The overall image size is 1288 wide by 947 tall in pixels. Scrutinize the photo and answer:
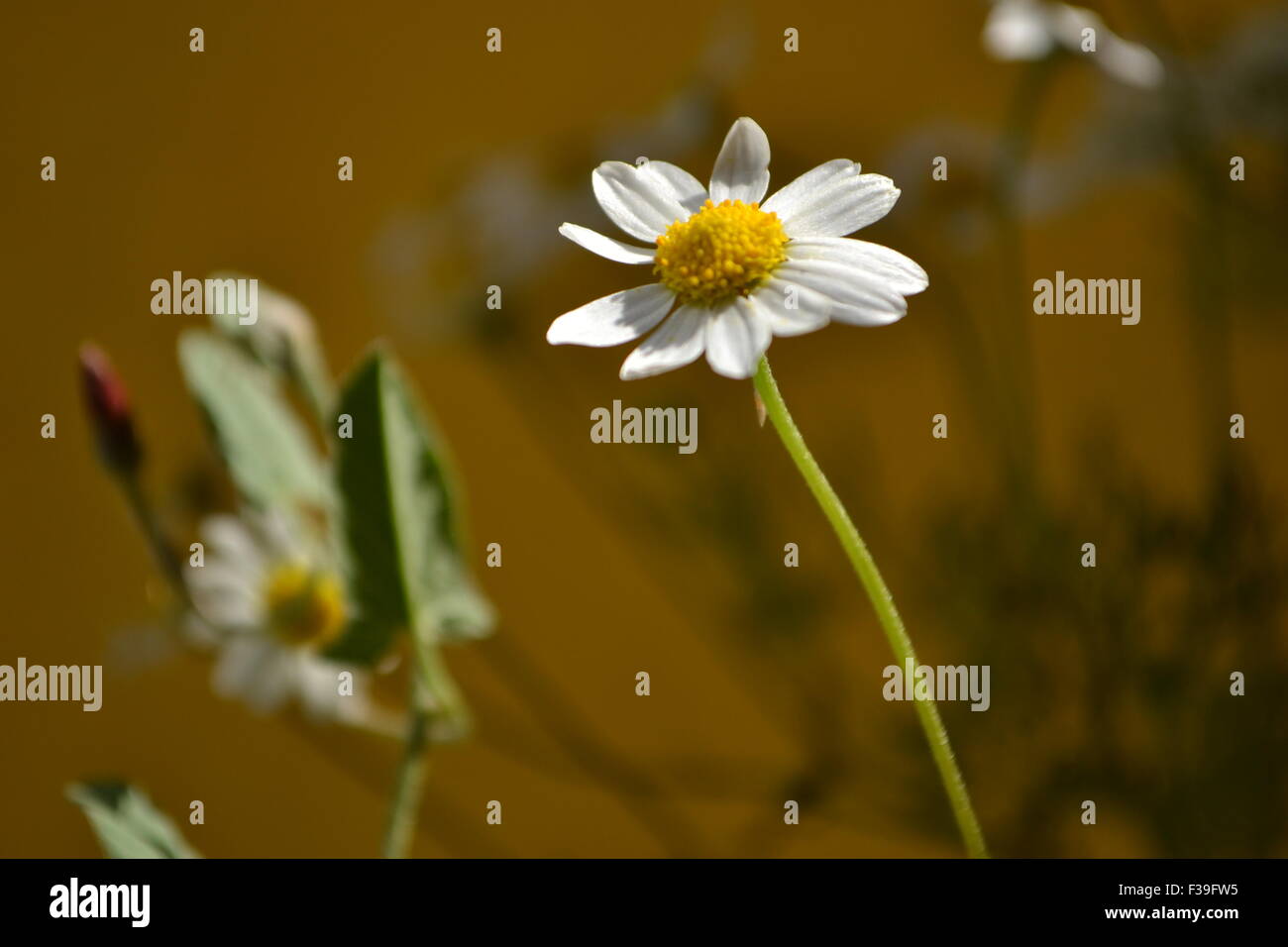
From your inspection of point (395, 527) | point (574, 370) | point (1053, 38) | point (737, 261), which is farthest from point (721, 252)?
point (574, 370)

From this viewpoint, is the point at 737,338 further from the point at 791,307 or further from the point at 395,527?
the point at 395,527

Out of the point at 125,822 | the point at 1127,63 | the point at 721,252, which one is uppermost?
the point at 1127,63

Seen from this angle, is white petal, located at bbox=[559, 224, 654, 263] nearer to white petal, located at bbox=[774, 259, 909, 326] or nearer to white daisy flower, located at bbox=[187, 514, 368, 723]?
white petal, located at bbox=[774, 259, 909, 326]

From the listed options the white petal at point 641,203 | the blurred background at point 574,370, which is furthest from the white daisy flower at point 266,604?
the white petal at point 641,203

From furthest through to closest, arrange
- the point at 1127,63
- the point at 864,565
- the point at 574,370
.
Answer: the point at 574,370 → the point at 1127,63 → the point at 864,565

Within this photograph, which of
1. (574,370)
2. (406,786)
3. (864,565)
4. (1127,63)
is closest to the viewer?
(864,565)

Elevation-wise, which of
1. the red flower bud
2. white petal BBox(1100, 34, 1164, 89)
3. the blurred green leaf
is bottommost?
the red flower bud

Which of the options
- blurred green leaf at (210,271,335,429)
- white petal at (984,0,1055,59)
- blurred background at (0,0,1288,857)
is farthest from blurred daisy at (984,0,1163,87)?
blurred green leaf at (210,271,335,429)

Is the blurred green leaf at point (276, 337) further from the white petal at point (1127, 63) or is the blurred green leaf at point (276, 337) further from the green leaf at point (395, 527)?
the white petal at point (1127, 63)
